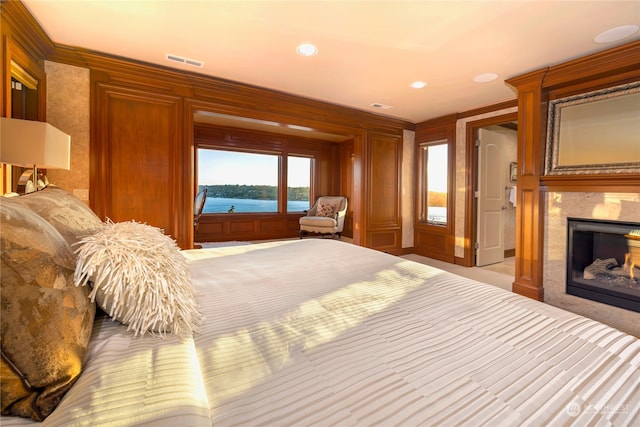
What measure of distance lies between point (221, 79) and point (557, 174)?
13.2 feet

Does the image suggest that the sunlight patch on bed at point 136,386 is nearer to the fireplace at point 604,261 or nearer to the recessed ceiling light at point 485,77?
the fireplace at point 604,261

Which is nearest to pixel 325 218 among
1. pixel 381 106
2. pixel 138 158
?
pixel 381 106

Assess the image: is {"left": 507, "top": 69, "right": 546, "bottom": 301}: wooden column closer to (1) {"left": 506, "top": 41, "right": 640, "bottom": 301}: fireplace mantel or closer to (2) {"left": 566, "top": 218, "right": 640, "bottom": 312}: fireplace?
(1) {"left": 506, "top": 41, "right": 640, "bottom": 301}: fireplace mantel

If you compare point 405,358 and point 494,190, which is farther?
point 494,190

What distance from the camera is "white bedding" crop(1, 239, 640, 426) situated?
0.56m

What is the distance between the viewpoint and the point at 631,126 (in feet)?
8.72

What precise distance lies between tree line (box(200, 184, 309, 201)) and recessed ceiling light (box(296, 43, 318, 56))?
4582 mm

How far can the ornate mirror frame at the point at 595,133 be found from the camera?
8.73 ft

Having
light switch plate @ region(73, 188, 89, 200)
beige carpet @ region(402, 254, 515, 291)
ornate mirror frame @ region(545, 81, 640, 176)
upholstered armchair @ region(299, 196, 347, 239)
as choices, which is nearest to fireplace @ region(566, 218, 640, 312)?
ornate mirror frame @ region(545, 81, 640, 176)

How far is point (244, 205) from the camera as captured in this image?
6.95 meters

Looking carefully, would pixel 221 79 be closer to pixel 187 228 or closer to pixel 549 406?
pixel 187 228

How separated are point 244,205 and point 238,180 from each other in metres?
0.66

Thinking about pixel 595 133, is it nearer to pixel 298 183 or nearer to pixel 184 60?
pixel 184 60

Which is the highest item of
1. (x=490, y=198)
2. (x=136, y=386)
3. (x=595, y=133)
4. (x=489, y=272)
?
(x=595, y=133)
